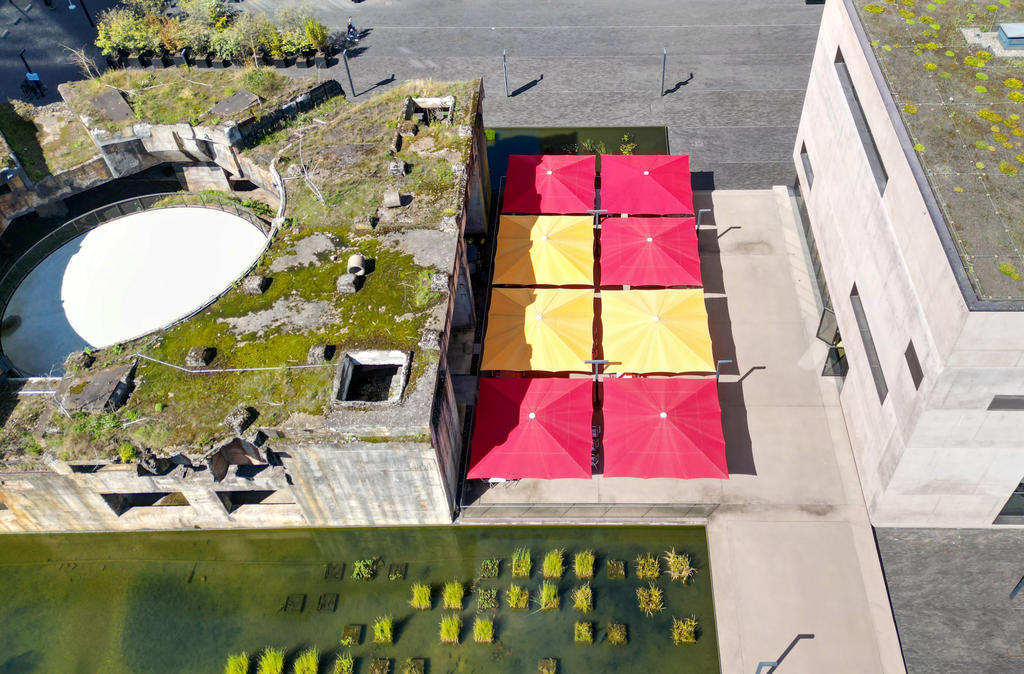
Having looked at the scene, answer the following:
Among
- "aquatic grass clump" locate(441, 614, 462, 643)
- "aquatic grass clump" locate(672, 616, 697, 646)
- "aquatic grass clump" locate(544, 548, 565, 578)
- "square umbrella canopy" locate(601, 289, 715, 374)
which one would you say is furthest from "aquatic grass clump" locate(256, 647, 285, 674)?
"square umbrella canopy" locate(601, 289, 715, 374)

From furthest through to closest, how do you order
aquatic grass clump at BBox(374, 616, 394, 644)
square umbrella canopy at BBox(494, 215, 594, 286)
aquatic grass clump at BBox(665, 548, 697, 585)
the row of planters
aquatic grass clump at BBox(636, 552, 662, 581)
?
the row of planters → square umbrella canopy at BBox(494, 215, 594, 286) → aquatic grass clump at BBox(636, 552, 662, 581) → aquatic grass clump at BBox(665, 548, 697, 585) → aquatic grass clump at BBox(374, 616, 394, 644)

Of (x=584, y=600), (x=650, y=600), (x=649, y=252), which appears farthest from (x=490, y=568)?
(x=649, y=252)

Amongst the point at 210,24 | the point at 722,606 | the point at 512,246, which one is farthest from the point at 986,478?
the point at 210,24

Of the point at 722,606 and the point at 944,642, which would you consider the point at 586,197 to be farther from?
the point at 944,642

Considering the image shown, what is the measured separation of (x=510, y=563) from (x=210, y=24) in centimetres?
5167

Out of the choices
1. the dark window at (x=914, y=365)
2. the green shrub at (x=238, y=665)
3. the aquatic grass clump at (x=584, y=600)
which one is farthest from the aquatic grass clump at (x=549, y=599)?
the dark window at (x=914, y=365)

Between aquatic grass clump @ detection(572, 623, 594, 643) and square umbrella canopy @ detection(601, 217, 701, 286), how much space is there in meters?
17.2

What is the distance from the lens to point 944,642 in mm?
29734

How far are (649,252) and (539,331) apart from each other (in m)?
8.35

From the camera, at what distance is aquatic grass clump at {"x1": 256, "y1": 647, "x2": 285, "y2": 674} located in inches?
1229

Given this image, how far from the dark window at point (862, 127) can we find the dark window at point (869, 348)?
544 cm

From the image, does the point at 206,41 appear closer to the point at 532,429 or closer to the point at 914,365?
the point at 532,429

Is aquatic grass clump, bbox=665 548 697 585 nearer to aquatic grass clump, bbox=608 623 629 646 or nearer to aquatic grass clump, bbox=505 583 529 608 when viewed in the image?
aquatic grass clump, bbox=608 623 629 646

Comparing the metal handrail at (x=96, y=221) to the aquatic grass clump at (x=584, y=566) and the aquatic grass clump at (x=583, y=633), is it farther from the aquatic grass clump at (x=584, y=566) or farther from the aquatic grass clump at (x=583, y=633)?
the aquatic grass clump at (x=583, y=633)
